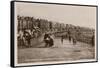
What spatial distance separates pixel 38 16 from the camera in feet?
5.79

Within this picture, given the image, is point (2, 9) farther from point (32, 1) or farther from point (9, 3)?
point (32, 1)

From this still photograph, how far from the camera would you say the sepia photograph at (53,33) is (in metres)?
1.71

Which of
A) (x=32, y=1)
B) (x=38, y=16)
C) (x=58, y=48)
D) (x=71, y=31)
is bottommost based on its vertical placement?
(x=58, y=48)

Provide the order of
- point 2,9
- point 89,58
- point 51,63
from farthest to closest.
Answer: point 89,58, point 51,63, point 2,9

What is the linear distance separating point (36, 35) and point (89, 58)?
516mm

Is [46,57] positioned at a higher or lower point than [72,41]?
lower

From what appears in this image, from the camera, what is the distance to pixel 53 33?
181 centimetres

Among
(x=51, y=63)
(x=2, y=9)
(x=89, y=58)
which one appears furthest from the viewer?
(x=89, y=58)

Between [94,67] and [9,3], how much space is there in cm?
89

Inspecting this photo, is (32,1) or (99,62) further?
(99,62)

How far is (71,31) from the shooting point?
1878 mm

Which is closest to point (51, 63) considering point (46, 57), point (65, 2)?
point (46, 57)

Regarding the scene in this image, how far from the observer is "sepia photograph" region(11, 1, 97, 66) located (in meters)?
1.71

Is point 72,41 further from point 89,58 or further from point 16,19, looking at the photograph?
point 16,19
